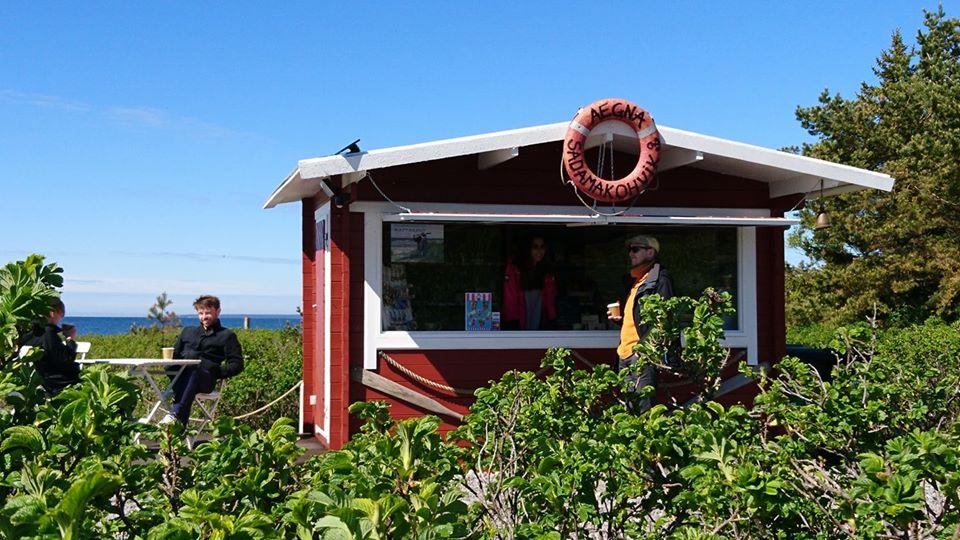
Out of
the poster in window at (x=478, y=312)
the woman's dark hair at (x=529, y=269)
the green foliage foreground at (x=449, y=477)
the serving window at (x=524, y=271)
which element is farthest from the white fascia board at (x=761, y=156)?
the green foliage foreground at (x=449, y=477)

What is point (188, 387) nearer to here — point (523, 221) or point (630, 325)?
point (523, 221)

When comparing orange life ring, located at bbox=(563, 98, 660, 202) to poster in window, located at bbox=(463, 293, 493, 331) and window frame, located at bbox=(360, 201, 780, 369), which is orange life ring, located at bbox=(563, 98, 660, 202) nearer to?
window frame, located at bbox=(360, 201, 780, 369)

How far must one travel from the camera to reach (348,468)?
252 centimetres

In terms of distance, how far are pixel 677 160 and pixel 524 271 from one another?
1615 mm

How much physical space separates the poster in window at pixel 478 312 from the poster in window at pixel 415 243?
44 centimetres

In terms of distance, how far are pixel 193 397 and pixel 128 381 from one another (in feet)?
19.1

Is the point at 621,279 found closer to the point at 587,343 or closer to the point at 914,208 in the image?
the point at 587,343

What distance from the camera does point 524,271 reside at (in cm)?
835

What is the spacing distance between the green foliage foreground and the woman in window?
4405mm

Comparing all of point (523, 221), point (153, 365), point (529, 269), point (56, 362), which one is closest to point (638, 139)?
point (523, 221)

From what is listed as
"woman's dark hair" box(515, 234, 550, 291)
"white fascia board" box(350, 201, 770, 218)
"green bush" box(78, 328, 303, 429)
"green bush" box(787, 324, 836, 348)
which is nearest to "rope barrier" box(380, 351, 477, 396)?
"woman's dark hair" box(515, 234, 550, 291)

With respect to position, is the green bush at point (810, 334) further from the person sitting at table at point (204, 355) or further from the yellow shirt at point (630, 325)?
the person sitting at table at point (204, 355)

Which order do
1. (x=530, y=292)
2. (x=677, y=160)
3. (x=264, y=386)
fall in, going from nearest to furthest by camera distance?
(x=677, y=160) < (x=530, y=292) < (x=264, y=386)

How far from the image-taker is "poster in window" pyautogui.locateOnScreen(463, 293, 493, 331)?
810cm
